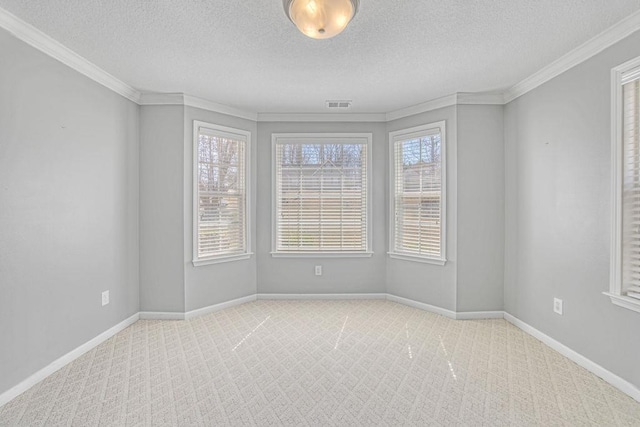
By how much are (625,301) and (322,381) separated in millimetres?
2130

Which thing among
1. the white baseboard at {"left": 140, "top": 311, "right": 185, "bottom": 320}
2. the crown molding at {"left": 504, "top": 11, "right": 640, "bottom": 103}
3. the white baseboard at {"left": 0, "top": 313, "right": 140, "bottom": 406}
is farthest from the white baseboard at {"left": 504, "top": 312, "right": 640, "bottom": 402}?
the white baseboard at {"left": 0, "top": 313, "right": 140, "bottom": 406}

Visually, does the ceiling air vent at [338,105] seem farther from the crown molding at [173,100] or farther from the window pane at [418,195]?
the crown molding at [173,100]

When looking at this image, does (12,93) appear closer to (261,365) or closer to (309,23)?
(309,23)

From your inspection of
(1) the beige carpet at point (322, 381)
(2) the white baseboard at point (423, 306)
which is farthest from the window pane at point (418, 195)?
(1) the beige carpet at point (322, 381)

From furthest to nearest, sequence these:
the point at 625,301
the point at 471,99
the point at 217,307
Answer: the point at 217,307
the point at 471,99
the point at 625,301

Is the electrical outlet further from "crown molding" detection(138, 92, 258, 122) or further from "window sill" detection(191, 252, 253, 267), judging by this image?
"crown molding" detection(138, 92, 258, 122)

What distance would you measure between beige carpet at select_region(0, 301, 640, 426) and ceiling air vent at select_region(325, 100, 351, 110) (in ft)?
8.17

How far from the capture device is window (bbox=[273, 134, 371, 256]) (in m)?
4.23

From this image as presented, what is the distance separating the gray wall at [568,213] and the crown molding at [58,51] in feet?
13.2

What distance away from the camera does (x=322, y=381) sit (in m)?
2.30

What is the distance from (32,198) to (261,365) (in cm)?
207

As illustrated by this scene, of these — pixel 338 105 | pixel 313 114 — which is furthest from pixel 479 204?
pixel 313 114

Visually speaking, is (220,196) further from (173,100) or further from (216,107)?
(173,100)

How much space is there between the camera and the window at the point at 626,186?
2.15m
